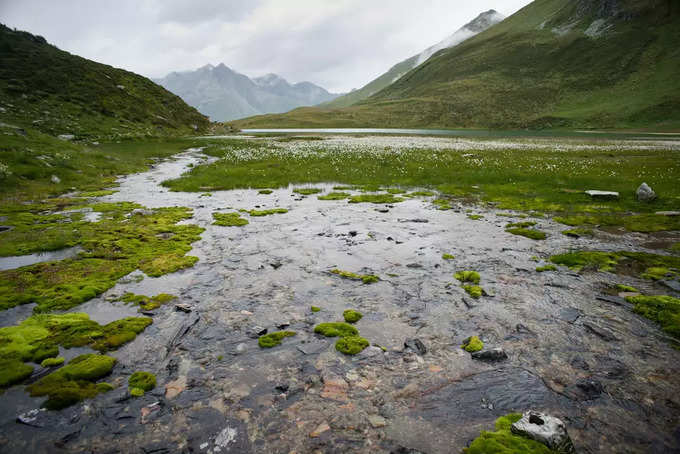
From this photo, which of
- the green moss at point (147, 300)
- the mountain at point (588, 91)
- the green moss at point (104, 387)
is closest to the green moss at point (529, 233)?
the green moss at point (147, 300)

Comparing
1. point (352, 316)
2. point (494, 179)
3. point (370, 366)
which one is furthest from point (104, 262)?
point (494, 179)

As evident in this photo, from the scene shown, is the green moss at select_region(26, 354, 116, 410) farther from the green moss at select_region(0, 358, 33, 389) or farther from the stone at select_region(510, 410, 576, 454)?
the stone at select_region(510, 410, 576, 454)

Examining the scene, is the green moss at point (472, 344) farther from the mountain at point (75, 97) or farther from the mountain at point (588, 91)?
the mountain at point (588, 91)

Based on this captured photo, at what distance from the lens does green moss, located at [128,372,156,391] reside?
5.99 metres

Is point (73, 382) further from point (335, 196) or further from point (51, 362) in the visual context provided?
point (335, 196)

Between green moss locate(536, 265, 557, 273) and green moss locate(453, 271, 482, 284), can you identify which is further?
green moss locate(536, 265, 557, 273)

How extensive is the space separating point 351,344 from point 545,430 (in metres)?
3.71

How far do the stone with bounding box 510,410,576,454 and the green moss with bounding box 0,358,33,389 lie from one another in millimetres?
8756

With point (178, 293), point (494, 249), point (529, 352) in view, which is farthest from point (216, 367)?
point (494, 249)

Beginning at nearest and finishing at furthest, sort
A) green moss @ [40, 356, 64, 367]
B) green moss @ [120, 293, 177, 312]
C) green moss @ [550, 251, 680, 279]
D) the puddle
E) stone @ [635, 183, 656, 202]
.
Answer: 1. green moss @ [40, 356, 64, 367]
2. green moss @ [120, 293, 177, 312]
3. green moss @ [550, 251, 680, 279]
4. the puddle
5. stone @ [635, 183, 656, 202]

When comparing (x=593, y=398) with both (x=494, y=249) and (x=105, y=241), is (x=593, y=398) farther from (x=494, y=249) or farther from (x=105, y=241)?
(x=105, y=241)

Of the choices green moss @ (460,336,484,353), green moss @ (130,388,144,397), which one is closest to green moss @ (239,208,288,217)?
green moss @ (130,388,144,397)

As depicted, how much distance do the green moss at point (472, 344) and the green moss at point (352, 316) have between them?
2.55 m

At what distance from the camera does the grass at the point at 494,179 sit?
58.3 feet
